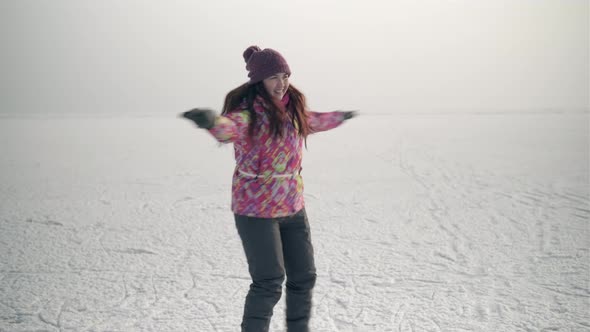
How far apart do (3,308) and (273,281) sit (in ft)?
5.49

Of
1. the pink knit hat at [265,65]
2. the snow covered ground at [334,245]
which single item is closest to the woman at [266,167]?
the pink knit hat at [265,65]

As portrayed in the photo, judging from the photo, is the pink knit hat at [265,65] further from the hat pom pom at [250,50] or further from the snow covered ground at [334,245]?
the snow covered ground at [334,245]

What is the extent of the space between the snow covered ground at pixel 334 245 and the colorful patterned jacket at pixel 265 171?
0.85 metres

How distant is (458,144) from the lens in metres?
9.66

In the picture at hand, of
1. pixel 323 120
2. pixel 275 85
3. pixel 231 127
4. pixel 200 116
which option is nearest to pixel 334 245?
pixel 323 120

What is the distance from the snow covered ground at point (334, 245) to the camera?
2406 millimetres

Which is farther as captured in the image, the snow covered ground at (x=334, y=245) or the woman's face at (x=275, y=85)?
the snow covered ground at (x=334, y=245)

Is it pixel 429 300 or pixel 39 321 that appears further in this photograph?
pixel 429 300

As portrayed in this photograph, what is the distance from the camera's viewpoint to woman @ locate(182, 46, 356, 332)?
5.32 ft

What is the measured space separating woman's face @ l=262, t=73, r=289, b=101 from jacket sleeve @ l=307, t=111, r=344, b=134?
174 millimetres

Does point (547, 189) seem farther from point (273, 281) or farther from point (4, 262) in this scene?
point (4, 262)

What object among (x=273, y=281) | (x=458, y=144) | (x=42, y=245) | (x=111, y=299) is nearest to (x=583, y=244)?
(x=273, y=281)

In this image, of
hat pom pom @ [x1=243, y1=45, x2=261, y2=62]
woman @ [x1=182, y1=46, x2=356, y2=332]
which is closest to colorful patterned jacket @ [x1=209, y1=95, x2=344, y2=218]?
woman @ [x1=182, y1=46, x2=356, y2=332]

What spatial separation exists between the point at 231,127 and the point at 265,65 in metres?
0.28
